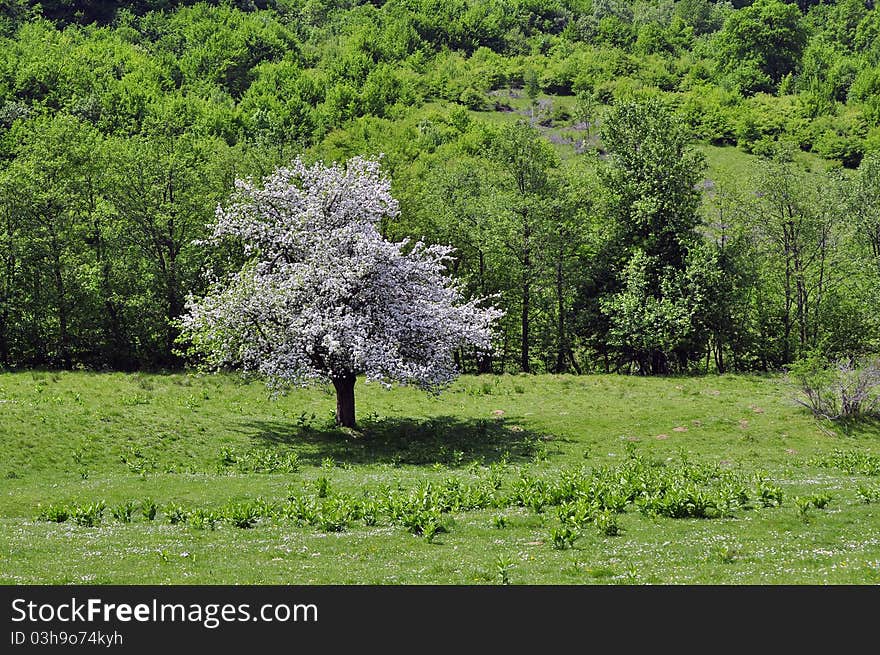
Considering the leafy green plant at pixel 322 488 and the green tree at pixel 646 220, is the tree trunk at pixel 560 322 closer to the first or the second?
the green tree at pixel 646 220

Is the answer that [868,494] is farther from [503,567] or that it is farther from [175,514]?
[175,514]

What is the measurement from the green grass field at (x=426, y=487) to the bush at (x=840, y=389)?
1.24m

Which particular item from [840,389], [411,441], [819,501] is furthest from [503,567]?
[840,389]

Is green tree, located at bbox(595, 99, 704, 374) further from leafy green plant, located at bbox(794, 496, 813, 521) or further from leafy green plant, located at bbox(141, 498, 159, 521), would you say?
leafy green plant, located at bbox(141, 498, 159, 521)

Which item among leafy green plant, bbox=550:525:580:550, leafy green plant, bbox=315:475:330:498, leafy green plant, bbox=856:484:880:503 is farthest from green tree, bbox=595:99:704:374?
leafy green plant, bbox=550:525:580:550

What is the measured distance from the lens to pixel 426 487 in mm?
28438

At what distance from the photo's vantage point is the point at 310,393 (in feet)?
176

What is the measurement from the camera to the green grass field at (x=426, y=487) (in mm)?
18672

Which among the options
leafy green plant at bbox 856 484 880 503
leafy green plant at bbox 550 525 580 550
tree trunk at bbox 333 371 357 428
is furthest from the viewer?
tree trunk at bbox 333 371 357 428

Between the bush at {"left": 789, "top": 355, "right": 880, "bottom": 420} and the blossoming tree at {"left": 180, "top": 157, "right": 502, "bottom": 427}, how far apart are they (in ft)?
61.8

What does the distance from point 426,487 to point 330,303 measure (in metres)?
14.2

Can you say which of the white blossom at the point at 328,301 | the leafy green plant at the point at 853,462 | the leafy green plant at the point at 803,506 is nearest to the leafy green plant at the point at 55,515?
the white blossom at the point at 328,301

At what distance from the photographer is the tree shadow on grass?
37.8 meters
